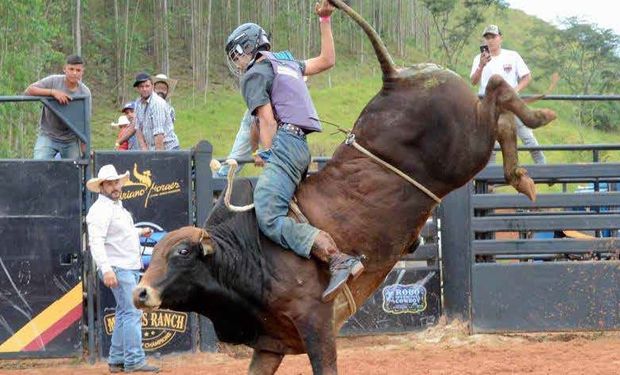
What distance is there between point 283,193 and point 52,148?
525 centimetres

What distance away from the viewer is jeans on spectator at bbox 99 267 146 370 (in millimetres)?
9062

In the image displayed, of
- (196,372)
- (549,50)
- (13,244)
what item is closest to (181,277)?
(196,372)

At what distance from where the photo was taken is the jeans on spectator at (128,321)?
9062mm

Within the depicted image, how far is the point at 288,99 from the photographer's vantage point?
5.79 m

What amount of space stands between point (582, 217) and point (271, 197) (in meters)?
5.72

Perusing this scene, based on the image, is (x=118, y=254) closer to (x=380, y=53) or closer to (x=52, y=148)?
(x=52, y=148)

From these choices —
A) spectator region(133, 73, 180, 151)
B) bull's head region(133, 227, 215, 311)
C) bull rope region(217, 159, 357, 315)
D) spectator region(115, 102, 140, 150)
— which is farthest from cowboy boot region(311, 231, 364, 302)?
spectator region(115, 102, 140, 150)

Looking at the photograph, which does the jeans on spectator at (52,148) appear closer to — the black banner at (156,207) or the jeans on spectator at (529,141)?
the black banner at (156,207)

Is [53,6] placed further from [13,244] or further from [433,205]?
[433,205]

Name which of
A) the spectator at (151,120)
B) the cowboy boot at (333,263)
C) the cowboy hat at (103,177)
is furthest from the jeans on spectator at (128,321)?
the cowboy boot at (333,263)

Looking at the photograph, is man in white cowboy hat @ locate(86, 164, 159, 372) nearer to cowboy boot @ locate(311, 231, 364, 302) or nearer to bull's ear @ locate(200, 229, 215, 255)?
bull's ear @ locate(200, 229, 215, 255)

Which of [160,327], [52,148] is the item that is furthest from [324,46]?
[52,148]

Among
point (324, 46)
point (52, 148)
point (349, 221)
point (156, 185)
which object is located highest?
point (324, 46)

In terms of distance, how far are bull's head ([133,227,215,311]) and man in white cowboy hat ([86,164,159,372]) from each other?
352cm
